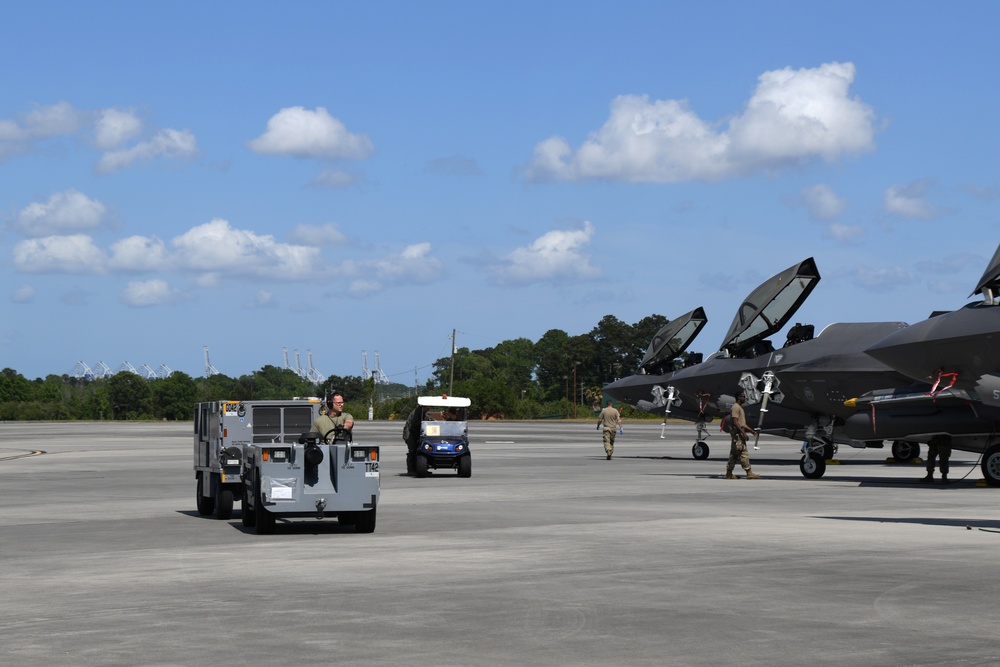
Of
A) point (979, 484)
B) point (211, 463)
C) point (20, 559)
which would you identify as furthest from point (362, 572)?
point (979, 484)

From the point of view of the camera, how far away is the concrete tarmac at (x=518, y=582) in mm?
8438

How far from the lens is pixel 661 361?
43.8 meters

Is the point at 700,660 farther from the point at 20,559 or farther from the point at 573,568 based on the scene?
the point at 20,559

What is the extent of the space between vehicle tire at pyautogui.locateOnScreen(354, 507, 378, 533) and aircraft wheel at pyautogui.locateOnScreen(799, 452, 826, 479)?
1583cm

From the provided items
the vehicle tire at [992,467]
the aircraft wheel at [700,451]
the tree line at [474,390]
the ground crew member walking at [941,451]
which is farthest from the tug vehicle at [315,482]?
the tree line at [474,390]

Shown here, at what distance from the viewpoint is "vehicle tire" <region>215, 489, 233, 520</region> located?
1925 centimetres

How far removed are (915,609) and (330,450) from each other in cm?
874

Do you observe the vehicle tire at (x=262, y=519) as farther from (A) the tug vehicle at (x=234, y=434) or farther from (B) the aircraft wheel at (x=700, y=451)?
(B) the aircraft wheel at (x=700, y=451)

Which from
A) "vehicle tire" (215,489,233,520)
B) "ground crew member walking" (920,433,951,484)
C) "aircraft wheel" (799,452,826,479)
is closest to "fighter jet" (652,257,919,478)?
"aircraft wheel" (799,452,826,479)

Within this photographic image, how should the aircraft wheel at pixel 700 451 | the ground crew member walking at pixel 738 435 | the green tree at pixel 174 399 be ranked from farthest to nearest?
the green tree at pixel 174 399
the aircraft wheel at pixel 700 451
the ground crew member walking at pixel 738 435

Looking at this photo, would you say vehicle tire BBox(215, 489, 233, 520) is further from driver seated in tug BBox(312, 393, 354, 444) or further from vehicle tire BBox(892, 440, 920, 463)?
vehicle tire BBox(892, 440, 920, 463)

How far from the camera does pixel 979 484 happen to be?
27047 millimetres

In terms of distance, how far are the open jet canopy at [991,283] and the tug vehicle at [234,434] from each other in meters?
11.8

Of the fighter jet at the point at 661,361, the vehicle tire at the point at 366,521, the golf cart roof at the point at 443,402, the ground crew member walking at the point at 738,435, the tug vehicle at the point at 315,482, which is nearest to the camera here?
the tug vehicle at the point at 315,482
